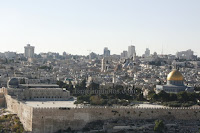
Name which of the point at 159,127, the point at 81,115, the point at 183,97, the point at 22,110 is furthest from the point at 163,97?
the point at 22,110

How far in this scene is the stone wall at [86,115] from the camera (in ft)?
149

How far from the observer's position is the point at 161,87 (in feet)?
236

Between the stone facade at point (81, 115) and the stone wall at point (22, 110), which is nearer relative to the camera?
the stone facade at point (81, 115)

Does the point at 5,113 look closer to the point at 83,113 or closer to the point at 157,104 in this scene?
the point at 83,113

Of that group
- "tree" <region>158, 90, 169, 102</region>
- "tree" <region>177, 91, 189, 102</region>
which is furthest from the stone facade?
"tree" <region>158, 90, 169, 102</region>

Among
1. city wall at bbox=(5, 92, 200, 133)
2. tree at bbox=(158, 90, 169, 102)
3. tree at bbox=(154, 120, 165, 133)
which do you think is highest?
tree at bbox=(158, 90, 169, 102)

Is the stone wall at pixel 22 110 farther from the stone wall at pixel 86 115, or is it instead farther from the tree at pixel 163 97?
the tree at pixel 163 97

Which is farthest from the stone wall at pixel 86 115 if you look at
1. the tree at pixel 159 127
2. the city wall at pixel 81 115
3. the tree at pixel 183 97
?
the tree at pixel 183 97

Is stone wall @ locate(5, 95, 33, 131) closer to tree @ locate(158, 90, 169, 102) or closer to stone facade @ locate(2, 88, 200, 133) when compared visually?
stone facade @ locate(2, 88, 200, 133)

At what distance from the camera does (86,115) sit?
46094 mm

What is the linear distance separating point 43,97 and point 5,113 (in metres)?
9.16

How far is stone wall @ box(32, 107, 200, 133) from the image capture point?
1789 inches

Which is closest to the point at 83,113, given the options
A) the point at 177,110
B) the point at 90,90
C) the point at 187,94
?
the point at 177,110

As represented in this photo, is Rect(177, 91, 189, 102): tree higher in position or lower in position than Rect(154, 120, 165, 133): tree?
higher
